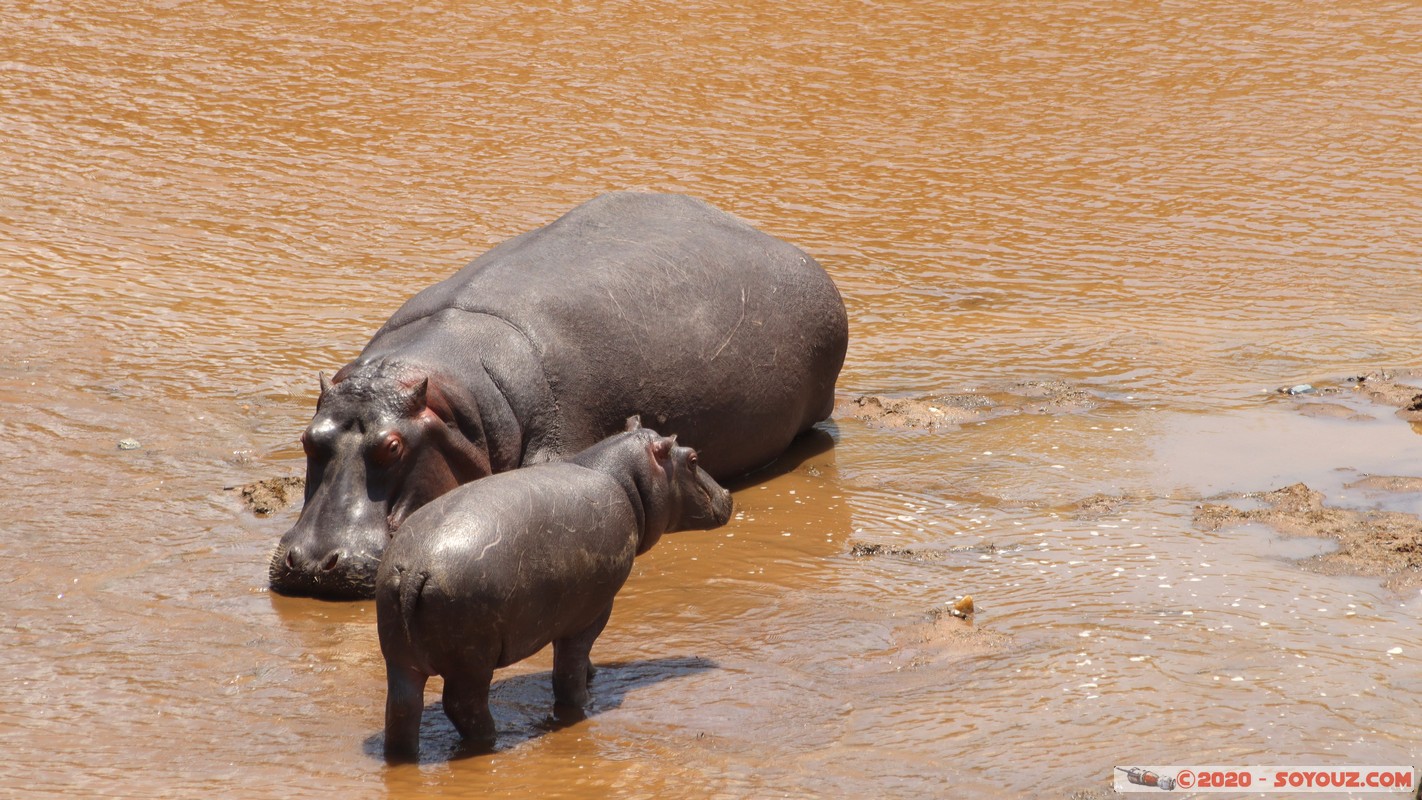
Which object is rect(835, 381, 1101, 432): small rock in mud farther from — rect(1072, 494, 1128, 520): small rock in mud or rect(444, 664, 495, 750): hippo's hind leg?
rect(444, 664, 495, 750): hippo's hind leg

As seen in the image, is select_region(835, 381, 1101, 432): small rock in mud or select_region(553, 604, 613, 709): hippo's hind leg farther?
select_region(835, 381, 1101, 432): small rock in mud

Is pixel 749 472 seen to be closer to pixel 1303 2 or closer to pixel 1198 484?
pixel 1198 484

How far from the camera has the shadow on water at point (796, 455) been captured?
25.4 ft

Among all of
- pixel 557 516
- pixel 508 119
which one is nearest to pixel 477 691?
pixel 557 516

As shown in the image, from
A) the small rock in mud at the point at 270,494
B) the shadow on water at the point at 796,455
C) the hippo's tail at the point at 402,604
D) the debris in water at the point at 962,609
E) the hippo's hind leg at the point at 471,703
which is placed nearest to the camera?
the hippo's tail at the point at 402,604

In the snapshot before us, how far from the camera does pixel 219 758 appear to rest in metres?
4.47

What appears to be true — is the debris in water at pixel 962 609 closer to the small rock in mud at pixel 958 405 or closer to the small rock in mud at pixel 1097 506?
the small rock in mud at pixel 1097 506

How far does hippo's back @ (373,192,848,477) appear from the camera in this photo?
6.92 m

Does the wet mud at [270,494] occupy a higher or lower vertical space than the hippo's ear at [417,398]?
lower

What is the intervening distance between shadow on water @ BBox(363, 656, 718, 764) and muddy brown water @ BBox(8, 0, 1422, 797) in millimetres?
22

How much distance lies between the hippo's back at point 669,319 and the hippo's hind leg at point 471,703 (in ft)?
6.70

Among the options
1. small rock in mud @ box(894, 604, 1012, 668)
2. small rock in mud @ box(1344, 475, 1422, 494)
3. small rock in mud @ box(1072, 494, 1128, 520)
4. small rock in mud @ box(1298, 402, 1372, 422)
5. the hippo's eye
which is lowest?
small rock in mud @ box(1072, 494, 1128, 520)

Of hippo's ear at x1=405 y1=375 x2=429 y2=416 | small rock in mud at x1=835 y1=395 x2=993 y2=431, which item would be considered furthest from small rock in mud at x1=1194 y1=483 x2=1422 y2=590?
hippo's ear at x1=405 y1=375 x2=429 y2=416

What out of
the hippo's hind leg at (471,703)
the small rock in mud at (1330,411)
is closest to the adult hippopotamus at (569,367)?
the hippo's hind leg at (471,703)
